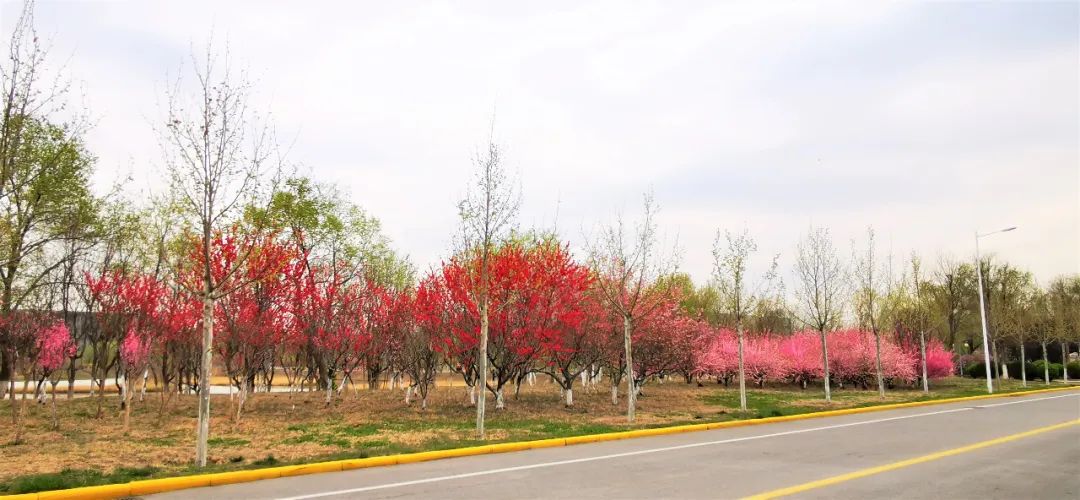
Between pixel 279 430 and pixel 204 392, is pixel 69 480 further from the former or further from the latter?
pixel 279 430

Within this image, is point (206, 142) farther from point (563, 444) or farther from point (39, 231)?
point (39, 231)

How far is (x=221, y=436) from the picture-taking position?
1530cm

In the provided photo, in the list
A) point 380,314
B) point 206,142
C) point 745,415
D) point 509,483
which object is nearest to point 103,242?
point 380,314

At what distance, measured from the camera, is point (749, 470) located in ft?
30.1

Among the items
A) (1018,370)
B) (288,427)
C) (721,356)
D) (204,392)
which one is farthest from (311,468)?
(1018,370)

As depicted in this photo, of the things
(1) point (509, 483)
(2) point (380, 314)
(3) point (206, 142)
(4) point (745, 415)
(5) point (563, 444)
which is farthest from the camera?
(2) point (380, 314)

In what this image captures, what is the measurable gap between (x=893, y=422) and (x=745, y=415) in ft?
11.7

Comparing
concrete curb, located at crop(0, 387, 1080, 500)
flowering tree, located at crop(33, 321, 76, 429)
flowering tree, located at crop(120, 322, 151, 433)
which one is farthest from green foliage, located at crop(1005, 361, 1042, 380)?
flowering tree, located at crop(33, 321, 76, 429)

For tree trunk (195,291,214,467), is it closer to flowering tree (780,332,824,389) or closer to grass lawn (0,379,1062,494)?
grass lawn (0,379,1062,494)

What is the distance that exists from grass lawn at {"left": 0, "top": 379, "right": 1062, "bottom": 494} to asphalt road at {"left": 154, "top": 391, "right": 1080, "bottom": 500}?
1676 mm

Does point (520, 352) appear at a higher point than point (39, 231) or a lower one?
lower

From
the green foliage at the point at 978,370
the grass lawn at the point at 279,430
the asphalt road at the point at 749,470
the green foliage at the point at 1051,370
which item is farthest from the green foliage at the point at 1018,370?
the asphalt road at the point at 749,470

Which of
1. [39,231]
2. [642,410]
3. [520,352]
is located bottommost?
[642,410]

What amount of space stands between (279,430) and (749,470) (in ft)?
40.1
